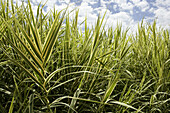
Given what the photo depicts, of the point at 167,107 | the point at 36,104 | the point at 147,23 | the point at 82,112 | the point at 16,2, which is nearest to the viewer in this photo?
the point at 36,104

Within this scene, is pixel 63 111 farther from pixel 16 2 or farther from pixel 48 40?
pixel 16 2

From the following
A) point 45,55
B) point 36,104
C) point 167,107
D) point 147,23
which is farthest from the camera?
point 147,23

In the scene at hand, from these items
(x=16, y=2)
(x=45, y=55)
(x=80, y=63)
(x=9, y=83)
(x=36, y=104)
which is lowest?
(x=36, y=104)

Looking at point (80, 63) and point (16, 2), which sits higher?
point (16, 2)

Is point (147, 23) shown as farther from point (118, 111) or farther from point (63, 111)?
point (63, 111)

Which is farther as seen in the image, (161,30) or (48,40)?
(161,30)

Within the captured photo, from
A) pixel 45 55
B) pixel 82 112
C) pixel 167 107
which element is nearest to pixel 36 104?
pixel 82 112

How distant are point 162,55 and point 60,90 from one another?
3.19ft

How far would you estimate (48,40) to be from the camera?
2.07ft

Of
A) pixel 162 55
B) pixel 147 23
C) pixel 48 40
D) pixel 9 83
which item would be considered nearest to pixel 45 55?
pixel 48 40

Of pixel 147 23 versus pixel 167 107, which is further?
pixel 147 23

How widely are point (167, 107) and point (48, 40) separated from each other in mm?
1207

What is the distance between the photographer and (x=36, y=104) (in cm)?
96

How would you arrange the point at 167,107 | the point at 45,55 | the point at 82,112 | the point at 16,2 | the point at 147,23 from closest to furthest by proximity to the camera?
the point at 45,55
the point at 82,112
the point at 167,107
the point at 16,2
the point at 147,23
